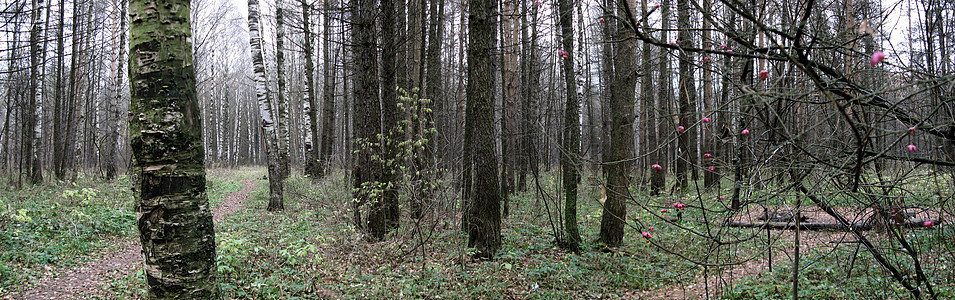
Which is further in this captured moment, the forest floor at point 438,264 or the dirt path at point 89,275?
the dirt path at point 89,275

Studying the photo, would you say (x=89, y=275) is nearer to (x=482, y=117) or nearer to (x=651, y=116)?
(x=482, y=117)

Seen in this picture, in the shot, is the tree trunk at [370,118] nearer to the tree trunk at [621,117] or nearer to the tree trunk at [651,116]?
the tree trunk at [621,117]

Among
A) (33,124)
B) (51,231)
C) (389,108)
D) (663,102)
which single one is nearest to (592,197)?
(389,108)

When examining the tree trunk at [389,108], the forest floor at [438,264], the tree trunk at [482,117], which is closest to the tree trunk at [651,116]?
the forest floor at [438,264]

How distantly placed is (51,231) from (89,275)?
2.40m

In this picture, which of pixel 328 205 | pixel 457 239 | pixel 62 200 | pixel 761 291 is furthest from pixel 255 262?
pixel 62 200

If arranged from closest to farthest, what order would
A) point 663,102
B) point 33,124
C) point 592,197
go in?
point 592,197 < point 33,124 < point 663,102

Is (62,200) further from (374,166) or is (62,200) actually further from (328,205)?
(374,166)

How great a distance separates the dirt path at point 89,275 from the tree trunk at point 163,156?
11.8ft

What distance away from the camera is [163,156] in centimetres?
264

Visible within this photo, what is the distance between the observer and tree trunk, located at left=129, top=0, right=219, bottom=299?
8.60ft

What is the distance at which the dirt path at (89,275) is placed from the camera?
5.11m

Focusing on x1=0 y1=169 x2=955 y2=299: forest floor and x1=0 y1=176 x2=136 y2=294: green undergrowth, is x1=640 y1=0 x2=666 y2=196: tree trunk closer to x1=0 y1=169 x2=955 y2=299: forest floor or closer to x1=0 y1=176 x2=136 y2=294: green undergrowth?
x1=0 y1=169 x2=955 y2=299: forest floor

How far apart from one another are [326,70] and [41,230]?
10987mm
